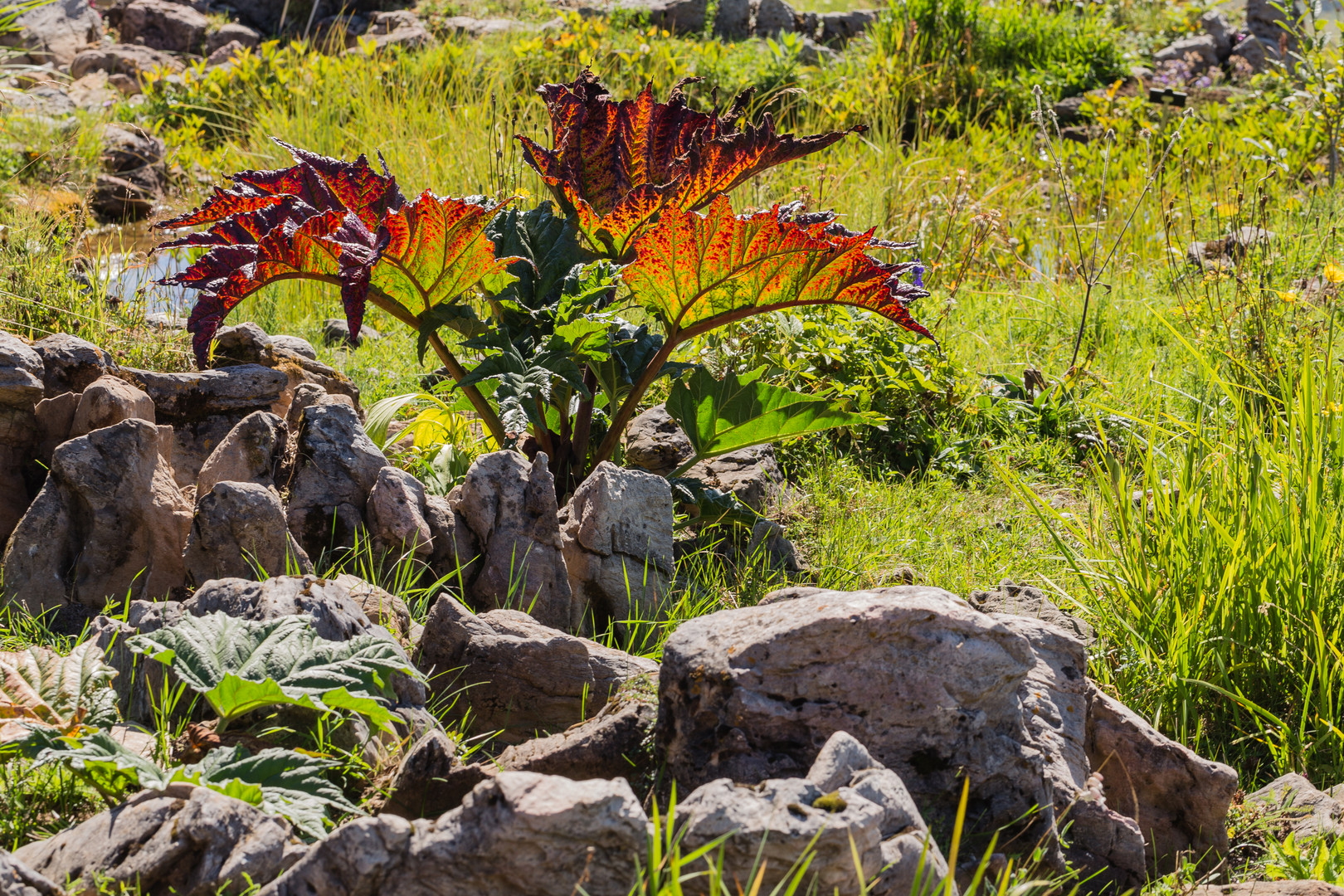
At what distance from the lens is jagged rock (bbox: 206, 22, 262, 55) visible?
52.2ft

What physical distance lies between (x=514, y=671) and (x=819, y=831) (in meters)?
0.96

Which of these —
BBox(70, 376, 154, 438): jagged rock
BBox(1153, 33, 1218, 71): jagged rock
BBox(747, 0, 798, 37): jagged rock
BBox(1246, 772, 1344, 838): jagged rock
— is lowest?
BBox(1246, 772, 1344, 838): jagged rock

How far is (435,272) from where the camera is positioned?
2.87 meters

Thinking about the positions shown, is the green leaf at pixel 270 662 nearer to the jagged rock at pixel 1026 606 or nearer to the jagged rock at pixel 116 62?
the jagged rock at pixel 1026 606

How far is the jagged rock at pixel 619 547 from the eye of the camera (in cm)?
276

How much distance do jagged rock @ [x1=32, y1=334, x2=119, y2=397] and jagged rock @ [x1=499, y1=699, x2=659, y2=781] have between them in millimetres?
1893

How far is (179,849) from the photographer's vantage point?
1.54m

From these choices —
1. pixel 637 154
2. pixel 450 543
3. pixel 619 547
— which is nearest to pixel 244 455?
pixel 450 543

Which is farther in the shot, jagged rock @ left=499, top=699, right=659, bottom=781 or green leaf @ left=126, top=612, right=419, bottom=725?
jagged rock @ left=499, top=699, right=659, bottom=781

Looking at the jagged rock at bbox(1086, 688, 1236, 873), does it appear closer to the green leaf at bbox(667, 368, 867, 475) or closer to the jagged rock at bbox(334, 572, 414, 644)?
the green leaf at bbox(667, 368, 867, 475)

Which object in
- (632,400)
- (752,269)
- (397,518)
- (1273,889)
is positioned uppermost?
(752,269)

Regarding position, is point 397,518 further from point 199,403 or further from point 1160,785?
point 1160,785

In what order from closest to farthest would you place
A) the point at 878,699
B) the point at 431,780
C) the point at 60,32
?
the point at 431,780
the point at 878,699
the point at 60,32

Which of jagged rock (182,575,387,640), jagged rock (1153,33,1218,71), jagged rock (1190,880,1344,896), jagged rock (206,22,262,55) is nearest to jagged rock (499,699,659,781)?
jagged rock (182,575,387,640)
